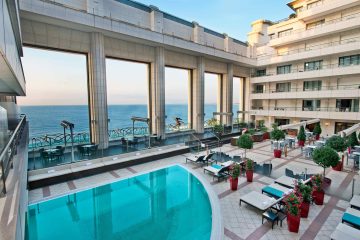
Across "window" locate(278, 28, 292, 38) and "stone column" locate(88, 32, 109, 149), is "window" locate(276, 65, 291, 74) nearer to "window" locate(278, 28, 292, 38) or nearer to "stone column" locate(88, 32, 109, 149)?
"window" locate(278, 28, 292, 38)

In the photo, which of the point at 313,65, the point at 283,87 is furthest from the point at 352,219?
the point at 283,87

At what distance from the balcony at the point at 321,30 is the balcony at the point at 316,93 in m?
5.97

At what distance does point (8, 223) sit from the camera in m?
2.36

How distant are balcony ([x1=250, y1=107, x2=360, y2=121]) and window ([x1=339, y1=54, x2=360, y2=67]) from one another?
4888 millimetres

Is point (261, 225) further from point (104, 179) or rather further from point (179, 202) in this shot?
point (104, 179)

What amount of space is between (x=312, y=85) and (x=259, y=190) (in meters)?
20.7

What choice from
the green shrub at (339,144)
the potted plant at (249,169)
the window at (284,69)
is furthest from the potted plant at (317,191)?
the window at (284,69)

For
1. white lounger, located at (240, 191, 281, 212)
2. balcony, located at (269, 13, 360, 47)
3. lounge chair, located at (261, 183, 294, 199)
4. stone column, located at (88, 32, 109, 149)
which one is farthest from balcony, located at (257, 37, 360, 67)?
stone column, located at (88, 32, 109, 149)

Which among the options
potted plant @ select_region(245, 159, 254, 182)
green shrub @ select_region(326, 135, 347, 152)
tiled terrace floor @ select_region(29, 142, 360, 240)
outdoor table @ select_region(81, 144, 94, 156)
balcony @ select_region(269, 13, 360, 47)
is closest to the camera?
tiled terrace floor @ select_region(29, 142, 360, 240)

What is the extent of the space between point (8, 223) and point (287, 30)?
31630 mm

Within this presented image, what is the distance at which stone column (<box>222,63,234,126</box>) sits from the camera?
24.4 m

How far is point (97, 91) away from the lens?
14.0 meters

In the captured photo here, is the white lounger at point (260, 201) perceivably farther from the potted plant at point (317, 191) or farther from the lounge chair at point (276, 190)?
the potted plant at point (317, 191)

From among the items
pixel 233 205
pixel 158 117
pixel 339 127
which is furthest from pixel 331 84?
pixel 233 205
